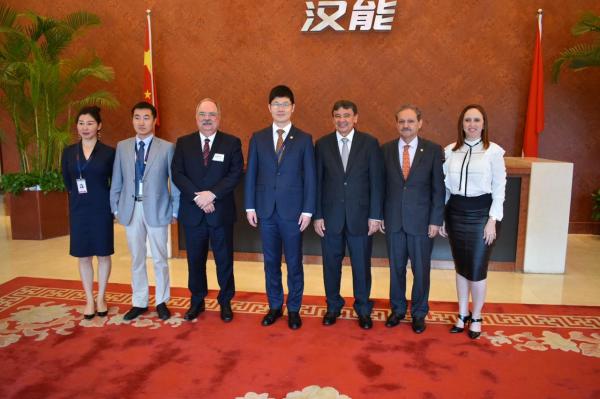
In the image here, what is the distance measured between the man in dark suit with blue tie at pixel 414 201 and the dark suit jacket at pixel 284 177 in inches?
21.6

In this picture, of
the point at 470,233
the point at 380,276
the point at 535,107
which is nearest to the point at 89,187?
the point at 470,233

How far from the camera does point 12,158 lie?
8008 millimetres

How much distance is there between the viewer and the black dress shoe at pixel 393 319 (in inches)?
133

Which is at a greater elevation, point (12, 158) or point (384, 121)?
point (384, 121)

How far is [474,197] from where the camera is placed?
310 cm

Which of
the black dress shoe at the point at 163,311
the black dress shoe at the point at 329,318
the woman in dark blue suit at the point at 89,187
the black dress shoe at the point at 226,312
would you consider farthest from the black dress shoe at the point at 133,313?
the black dress shoe at the point at 329,318

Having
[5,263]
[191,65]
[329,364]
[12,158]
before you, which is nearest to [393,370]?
[329,364]

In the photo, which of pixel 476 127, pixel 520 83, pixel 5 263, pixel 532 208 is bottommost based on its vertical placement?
pixel 5 263

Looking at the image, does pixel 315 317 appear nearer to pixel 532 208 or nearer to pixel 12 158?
pixel 532 208

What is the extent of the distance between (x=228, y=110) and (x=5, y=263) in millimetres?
3541

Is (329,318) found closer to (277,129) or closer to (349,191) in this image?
(349,191)

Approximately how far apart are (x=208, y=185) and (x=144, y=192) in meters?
0.47

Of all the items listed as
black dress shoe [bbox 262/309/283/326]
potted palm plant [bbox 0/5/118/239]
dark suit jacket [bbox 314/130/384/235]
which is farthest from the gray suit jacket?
potted palm plant [bbox 0/5/118/239]

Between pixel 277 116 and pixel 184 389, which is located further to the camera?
pixel 277 116
